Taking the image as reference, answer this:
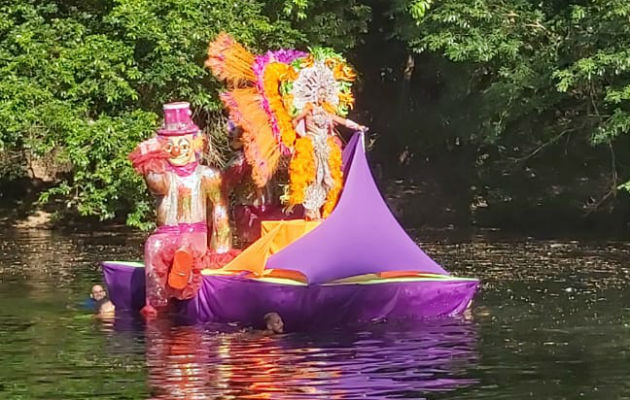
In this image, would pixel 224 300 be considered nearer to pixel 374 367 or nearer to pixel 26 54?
pixel 374 367

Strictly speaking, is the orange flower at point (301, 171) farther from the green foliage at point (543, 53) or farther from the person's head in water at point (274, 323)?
the green foliage at point (543, 53)

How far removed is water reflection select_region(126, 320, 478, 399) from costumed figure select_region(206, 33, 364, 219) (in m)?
2.25

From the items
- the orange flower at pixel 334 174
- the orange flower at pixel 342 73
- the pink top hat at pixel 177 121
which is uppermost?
the orange flower at pixel 342 73

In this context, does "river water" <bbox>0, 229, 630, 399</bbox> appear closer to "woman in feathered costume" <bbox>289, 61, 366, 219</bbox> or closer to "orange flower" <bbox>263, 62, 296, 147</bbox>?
"woman in feathered costume" <bbox>289, 61, 366, 219</bbox>

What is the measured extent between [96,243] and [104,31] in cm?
472

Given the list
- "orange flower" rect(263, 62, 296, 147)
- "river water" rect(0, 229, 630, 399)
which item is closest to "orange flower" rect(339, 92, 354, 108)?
"orange flower" rect(263, 62, 296, 147)

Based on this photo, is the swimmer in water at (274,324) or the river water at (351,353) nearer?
the river water at (351,353)

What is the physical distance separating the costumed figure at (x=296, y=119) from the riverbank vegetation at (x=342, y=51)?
6761mm

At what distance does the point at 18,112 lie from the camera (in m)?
28.0

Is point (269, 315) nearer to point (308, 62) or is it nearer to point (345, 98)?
point (345, 98)

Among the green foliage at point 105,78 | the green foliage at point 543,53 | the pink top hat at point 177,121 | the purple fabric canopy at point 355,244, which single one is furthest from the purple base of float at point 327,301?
the green foliage at point 105,78

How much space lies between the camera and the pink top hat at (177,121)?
18.2 meters

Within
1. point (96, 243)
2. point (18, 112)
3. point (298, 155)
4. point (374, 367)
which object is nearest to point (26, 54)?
point (18, 112)

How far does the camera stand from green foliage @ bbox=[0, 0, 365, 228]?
28078 millimetres
